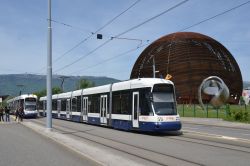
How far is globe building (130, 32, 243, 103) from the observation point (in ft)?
417

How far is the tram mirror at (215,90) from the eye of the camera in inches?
2569

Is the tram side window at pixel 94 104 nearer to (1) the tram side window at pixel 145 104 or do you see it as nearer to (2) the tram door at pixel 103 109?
(2) the tram door at pixel 103 109

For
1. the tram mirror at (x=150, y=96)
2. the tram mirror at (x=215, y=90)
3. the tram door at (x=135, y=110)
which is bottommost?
the tram door at (x=135, y=110)

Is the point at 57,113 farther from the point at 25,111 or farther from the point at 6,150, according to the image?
the point at 6,150

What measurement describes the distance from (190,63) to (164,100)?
106 m

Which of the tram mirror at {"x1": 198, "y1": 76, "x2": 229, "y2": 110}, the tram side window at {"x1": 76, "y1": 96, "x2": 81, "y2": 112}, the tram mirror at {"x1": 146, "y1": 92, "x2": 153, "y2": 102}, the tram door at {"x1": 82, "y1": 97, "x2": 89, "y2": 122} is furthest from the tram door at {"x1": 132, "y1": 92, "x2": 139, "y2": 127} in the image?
the tram mirror at {"x1": 198, "y1": 76, "x2": 229, "y2": 110}

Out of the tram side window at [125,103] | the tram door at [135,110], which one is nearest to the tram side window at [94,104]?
the tram side window at [125,103]

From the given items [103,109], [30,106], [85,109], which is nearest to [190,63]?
[30,106]

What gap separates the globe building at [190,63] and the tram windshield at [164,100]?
101 metres

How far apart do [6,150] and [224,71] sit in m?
118

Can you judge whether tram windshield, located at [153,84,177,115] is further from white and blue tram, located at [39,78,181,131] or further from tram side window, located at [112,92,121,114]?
tram side window, located at [112,92,121,114]

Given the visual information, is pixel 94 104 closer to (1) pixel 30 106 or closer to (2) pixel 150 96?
(2) pixel 150 96

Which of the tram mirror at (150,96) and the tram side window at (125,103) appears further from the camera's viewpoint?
the tram side window at (125,103)

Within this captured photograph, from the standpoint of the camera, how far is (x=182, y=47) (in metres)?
129
